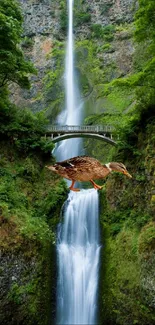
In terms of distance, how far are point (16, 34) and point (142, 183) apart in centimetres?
1000

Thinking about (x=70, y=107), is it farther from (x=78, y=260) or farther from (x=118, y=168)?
(x=118, y=168)

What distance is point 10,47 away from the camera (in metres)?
16.1

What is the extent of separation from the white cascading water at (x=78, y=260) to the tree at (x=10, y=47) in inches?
311

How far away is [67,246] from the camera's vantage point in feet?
50.8

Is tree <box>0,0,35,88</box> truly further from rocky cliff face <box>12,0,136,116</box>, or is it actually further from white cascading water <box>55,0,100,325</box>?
rocky cliff face <box>12,0,136,116</box>

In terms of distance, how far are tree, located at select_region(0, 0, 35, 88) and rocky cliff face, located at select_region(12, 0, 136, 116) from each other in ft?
47.8

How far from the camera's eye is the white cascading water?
13.1 meters

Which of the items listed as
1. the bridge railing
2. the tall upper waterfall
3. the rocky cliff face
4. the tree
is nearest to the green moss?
the bridge railing

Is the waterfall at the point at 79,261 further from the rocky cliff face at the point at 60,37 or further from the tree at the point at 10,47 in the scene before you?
the rocky cliff face at the point at 60,37

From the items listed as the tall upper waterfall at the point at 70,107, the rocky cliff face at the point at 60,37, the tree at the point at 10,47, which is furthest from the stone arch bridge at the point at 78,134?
the rocky cliff face at the point at 60,37

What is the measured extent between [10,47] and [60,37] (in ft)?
86.7

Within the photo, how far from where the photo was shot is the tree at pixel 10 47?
15039 millimetres

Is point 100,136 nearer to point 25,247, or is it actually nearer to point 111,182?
point 111,182

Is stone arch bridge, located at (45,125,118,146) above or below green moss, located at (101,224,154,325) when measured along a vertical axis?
above
